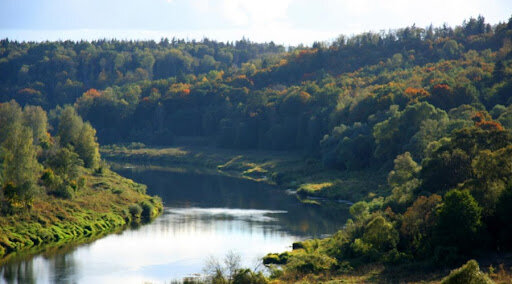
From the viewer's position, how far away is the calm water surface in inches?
2259

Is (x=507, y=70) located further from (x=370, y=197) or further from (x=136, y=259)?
(x=136, y=259)

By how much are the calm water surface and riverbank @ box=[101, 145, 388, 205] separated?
6465mm

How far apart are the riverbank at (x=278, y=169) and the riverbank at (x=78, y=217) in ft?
84.9

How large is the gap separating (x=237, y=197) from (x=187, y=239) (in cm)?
3283

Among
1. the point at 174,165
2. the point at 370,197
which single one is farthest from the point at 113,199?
the point at 174,165

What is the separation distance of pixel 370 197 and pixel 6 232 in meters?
47.9

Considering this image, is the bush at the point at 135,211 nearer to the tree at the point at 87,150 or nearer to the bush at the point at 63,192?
the bush at the point at 63,192

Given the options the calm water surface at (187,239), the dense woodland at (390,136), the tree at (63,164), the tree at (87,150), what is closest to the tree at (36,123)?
the dense woodland at (390,136)

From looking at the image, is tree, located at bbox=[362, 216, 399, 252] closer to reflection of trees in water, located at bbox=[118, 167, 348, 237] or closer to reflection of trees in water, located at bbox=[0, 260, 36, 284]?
reflection of trees in water, located at bbox=[118, 167, 348, 237]

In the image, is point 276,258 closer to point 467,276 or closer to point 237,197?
point 467,276

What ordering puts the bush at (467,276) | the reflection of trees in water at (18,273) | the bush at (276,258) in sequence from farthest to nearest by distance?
the bush at (276,258) < the reflection of trees in water at (18,273) < the bush at (467,276)

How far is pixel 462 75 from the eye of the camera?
134 metres

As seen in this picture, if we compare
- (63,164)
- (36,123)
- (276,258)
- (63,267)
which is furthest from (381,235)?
(36,123)

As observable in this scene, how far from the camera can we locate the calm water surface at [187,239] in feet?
188
